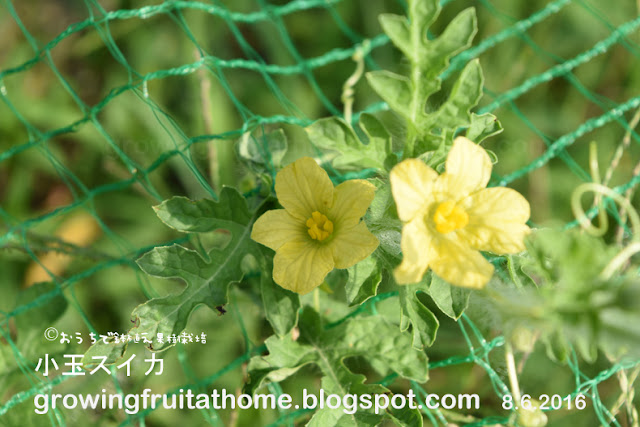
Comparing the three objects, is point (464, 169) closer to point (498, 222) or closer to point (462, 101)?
point (498, 222)

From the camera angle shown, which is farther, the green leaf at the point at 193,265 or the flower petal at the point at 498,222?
the green leaf at the point at 193,265

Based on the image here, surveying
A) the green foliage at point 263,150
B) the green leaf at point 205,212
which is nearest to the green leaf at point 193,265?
the green leaf at point 205,212

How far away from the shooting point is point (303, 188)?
4.18ft

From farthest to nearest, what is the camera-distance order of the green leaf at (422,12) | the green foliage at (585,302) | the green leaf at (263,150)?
the green leaf at (263,150)
the green leaf at (422,12)
the green foliage at (585,302)

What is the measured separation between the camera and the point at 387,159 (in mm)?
1378

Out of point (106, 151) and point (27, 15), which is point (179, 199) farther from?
point (27, 15)

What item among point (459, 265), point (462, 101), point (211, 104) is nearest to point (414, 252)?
point (459, 265)

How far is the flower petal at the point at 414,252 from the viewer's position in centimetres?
104

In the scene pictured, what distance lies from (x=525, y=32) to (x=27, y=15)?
240cm

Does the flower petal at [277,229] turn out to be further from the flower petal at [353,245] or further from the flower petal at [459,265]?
the flower petal at [459,265]

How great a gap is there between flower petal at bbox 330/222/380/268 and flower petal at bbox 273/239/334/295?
0.07 ft

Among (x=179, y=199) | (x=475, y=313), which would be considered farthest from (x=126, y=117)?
(x=475, y=313)

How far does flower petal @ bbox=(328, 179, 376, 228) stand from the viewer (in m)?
1.21

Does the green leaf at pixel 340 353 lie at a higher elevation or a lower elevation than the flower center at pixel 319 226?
lower
